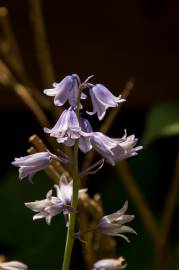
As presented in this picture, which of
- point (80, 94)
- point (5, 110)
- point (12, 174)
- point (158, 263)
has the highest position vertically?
point (5, 110)

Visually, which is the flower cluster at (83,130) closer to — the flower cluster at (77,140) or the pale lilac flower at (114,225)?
the flower cluster at (77,140)

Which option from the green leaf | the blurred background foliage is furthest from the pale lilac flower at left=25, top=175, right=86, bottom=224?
the blurred background foliage

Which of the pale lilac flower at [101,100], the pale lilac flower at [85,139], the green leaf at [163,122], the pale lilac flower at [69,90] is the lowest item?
the pale lilac flower at [85,139]

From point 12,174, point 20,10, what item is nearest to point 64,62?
point 20,10

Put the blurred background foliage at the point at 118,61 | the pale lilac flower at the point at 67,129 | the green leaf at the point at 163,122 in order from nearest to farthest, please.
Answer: the pale lilac flower at the point at 67,129, the green leaf at the point at 163,122, the blurred background foliage at the point at 118,61

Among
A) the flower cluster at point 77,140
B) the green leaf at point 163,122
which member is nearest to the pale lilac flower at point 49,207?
the flower cluster at point 77,140

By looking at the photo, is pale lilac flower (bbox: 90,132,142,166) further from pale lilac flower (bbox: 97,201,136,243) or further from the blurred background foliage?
the blurred background foliage

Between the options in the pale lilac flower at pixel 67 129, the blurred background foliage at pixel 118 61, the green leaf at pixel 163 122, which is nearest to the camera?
the pale lilac flower at pixel 67 129

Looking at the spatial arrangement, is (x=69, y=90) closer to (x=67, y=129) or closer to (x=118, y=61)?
(x=67, y=129)

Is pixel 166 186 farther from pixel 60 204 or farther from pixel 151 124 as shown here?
pixel 60 204
